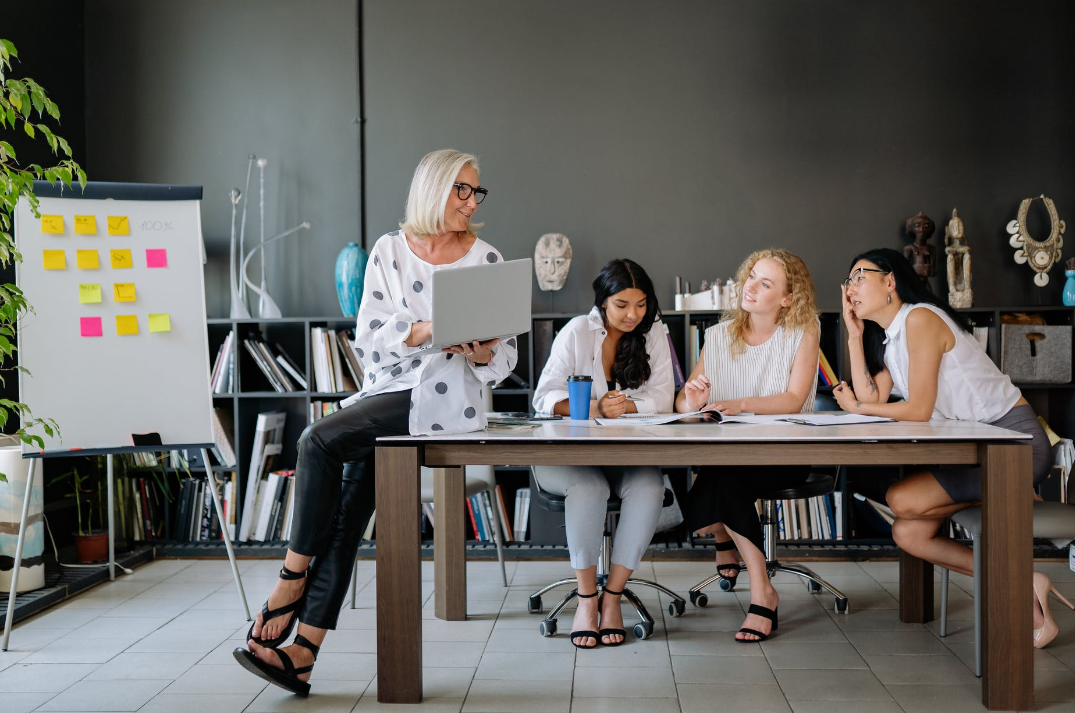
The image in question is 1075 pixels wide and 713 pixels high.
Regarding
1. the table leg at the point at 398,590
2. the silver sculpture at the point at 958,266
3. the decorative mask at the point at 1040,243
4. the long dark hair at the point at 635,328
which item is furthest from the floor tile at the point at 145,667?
the decorative mask at the point at 1040,243

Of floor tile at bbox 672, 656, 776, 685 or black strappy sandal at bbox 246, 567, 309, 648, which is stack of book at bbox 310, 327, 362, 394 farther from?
floor tile at bbox 672, 656, 776, 685

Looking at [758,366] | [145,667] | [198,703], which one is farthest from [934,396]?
[145,667]

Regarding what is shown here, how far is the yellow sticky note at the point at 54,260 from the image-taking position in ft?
9.70

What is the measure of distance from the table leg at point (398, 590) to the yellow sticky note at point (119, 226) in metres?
1.49

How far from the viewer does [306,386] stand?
13.3 feet

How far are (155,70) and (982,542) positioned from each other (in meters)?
4.12

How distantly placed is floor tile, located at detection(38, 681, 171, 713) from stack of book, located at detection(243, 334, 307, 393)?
1.82 metres

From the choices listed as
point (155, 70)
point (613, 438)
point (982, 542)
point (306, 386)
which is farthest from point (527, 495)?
point (155, 70)

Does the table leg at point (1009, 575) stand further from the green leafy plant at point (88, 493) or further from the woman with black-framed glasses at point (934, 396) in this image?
the green leafy plant at point (88, 493)

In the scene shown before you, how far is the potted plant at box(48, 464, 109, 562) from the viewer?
12.1 ft

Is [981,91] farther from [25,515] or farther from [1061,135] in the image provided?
[25,515]

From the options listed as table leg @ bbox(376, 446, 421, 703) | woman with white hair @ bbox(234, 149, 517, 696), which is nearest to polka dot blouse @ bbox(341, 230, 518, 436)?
woman with white hair @ bbox(234, 149, 517, 696)

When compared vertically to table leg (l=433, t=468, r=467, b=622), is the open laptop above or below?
above

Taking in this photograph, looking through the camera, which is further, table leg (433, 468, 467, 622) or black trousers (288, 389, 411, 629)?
table leg (433, 468, 467, 622)
